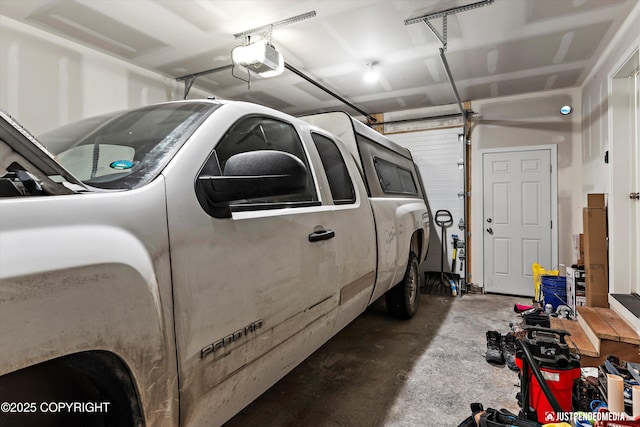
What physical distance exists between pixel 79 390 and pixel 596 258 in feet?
15.5

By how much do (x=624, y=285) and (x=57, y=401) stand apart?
15.8 ft

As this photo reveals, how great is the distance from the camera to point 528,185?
18.8 feet

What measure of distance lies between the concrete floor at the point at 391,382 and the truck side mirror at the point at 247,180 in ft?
5.45

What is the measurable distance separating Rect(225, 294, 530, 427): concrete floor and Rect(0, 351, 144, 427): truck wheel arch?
4.70ft

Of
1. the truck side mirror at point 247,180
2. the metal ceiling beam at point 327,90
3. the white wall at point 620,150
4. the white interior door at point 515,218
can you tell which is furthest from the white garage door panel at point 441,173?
the truck side mirror at point 247,180

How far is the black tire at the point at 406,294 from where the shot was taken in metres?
4.00

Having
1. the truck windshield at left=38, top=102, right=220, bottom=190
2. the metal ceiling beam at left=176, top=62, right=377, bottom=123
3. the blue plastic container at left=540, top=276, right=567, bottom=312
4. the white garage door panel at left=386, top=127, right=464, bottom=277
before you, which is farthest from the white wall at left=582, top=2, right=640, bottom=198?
the truck windshield at left=38, top=102, right=220, bottom=190

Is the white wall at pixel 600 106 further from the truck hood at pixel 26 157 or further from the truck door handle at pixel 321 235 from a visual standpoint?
the truck hood at pixel 26 157

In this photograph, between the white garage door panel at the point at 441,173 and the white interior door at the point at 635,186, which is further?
the white garage door panel at the point at 441,173

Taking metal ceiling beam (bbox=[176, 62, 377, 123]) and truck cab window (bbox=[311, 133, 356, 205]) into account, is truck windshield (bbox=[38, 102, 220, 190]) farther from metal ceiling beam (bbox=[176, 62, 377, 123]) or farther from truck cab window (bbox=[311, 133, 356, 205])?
metal ceiling beam (bbox=[176, 62, 377, 123])

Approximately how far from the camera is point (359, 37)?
3.94 m

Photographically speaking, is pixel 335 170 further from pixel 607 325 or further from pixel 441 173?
pixel 441 173

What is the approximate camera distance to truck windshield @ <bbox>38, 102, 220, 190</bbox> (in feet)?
3.77

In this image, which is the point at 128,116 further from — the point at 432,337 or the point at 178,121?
the point at 432,337
